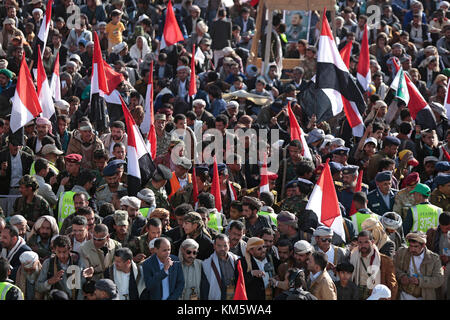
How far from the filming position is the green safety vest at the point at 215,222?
467 inches

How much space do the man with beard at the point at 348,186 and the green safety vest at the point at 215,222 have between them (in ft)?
5.77

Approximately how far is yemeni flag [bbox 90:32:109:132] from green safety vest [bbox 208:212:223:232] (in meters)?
3.79

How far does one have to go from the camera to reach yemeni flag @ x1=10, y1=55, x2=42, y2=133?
1377 cm

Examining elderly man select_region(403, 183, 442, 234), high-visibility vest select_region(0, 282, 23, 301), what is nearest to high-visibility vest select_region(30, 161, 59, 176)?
high-visibility vest select_region(0, 282, 23, 301)

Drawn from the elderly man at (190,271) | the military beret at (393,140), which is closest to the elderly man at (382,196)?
the military beret at (393,140)

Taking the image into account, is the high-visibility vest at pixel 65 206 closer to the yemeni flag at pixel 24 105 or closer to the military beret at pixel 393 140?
the yemeni flag at pixel 24 105

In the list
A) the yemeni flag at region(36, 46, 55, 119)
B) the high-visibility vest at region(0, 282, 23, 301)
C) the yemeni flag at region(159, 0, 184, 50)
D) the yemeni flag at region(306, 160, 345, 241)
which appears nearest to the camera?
the high-visibility vest at region(0, 282, 23, 301)

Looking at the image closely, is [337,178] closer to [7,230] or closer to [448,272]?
[448,272]

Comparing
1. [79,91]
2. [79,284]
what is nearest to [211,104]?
[79,91]

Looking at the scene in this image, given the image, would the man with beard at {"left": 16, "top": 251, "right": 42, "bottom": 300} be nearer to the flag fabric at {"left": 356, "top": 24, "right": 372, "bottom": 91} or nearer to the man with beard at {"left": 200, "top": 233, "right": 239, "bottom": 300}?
the man with beard at {"left": 200, "top": 233, "right": 239, "bottom": 300}

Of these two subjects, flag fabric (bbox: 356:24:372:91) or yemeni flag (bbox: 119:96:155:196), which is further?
flag fabric (bbox: 356:24:372:91)

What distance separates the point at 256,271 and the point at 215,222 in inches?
45.8

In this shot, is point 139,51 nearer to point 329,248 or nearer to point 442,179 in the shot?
point 442,179
